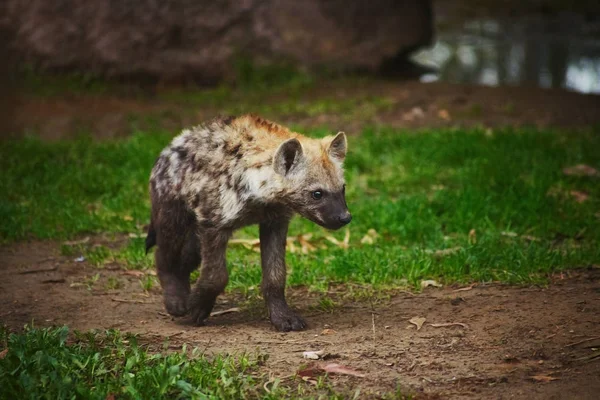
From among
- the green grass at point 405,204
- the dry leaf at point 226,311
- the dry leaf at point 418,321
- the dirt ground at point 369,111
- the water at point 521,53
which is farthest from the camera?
the water at point 521,53

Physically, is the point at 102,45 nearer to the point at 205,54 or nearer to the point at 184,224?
the point at 205,54

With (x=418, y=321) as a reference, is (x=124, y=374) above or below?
above

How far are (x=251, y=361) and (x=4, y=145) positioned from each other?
548 cm

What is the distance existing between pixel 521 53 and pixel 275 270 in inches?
474

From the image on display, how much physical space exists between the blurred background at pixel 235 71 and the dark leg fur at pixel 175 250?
429 centimetres

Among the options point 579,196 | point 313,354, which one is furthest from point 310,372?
point 579,196

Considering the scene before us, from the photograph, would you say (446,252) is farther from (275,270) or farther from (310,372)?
(310,372)

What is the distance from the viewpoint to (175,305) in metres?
5.56

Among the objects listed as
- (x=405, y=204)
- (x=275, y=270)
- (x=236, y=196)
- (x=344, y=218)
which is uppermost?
(x=236, y=196)

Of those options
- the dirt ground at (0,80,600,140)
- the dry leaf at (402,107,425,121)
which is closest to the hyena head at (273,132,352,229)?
the dirt ground at (0,80,600,140)

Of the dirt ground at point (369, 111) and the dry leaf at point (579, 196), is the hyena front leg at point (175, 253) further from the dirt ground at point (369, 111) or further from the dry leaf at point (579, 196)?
the dirt ground at point (369, 111)

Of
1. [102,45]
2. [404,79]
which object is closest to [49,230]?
[102,45]

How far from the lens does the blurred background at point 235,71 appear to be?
10.4 metres

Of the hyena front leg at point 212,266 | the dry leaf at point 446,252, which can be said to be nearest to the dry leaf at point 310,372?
the hyena front leg at point 212,266
